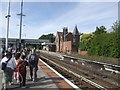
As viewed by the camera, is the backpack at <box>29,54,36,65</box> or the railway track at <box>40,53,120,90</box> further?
the railway track at <box>40,53,120,90</box>

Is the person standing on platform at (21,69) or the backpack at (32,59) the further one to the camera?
the backpack at (32,59)

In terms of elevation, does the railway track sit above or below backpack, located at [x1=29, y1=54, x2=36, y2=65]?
below

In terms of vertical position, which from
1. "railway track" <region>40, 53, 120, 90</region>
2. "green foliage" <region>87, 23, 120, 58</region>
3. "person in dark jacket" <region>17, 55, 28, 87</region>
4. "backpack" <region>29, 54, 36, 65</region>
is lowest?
"railway track" <region>40, 53, 120, 90</region>

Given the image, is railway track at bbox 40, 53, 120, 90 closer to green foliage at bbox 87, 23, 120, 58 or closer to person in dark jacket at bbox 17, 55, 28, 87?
person in dark jacket at bbox 17, 55, 28, 87

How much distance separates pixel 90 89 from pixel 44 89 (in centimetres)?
324

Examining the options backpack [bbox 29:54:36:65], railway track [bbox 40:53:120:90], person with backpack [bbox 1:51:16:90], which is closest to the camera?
person with backpack [bbox 1:51:16:90]

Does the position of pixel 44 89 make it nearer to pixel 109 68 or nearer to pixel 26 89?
pixel 26 89

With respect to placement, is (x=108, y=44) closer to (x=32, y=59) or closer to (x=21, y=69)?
(x=32, y=59)

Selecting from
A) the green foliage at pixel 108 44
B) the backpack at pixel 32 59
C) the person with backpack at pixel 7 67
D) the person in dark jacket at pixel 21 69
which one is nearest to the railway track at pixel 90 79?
the backpack at pixel 32 59

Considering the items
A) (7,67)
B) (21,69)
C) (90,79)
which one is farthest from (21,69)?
(90,79)

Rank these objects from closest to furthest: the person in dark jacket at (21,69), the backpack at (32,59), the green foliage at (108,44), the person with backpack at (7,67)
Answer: the person with backpack at (7,67) → the person in dark jacket at (21,69) → the backpack at (32,59) → the green foliage at (108,44)

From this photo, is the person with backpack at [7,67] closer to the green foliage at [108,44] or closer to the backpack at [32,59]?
the backpack at [32,59]

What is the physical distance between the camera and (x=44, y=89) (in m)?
12.3

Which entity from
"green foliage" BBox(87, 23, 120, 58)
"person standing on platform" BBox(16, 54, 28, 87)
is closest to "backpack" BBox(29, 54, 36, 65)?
"person standing on platform" BBox(16, 54, 28, 87)
